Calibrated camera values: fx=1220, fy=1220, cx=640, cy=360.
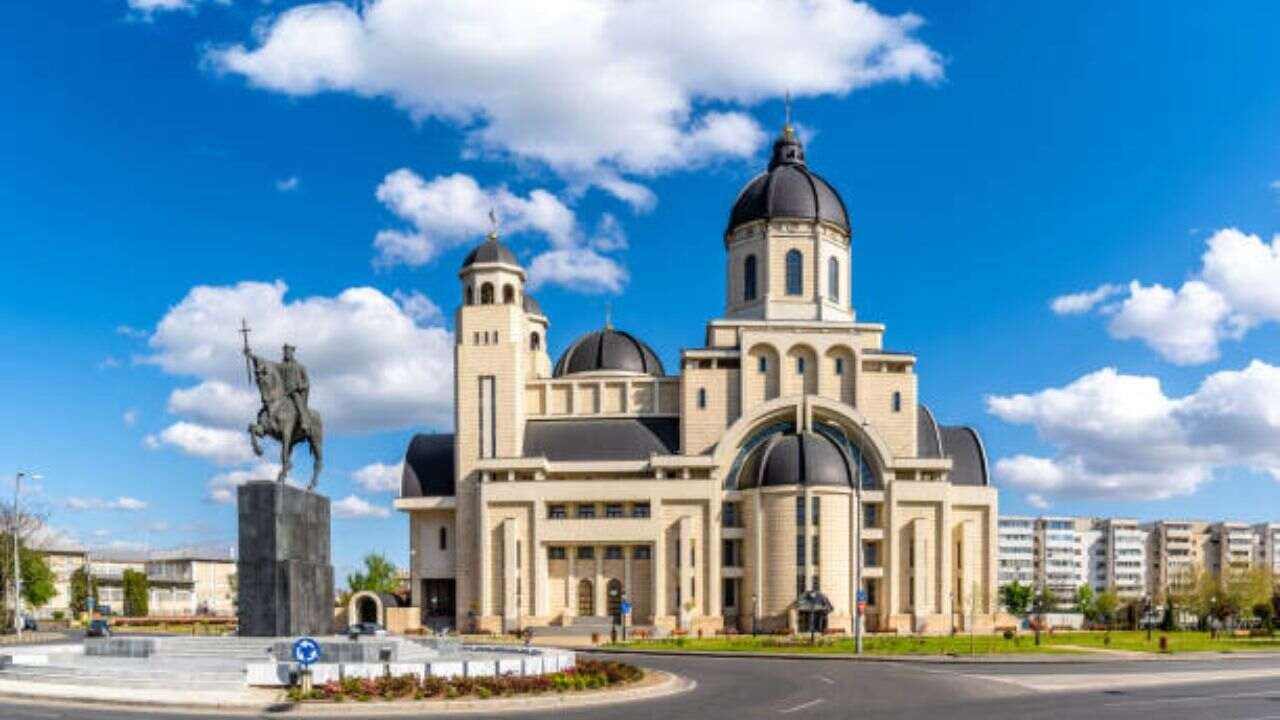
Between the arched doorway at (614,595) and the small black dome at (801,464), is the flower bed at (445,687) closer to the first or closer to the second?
the small black dome at (801,464)

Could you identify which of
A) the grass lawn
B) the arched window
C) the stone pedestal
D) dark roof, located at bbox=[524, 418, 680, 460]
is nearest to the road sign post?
the stone pedestal

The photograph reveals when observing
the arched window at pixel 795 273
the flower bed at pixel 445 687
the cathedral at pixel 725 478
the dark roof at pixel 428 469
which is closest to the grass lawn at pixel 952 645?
the cathedral at pixel 725 478

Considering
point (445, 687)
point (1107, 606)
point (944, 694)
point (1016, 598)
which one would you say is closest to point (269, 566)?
point (445, 687)

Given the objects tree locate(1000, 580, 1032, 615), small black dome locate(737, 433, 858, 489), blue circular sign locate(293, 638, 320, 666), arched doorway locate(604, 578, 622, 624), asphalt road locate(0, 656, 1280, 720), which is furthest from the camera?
tree locate(1000, 580, 1032, 615)

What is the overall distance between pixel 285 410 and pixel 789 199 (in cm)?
5966

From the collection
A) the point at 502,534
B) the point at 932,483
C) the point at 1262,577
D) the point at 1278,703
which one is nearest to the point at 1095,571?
the point at 1262,577

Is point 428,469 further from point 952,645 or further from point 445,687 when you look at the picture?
point 445,687

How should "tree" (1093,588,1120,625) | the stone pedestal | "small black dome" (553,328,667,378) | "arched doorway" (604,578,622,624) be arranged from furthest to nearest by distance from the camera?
"tree" (1093,588,1120,625)
"small black dome" (553,328,667,378)
"arched doorway" (604,578,622,624)
the stone pedestal

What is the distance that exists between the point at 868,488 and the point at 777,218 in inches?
845

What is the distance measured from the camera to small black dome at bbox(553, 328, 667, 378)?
319 feet

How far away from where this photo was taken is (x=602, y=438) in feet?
293

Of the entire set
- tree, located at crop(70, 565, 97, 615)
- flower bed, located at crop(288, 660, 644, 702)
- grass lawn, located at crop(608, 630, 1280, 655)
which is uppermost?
flower bed, located at crop(288, 660, 644, 702)

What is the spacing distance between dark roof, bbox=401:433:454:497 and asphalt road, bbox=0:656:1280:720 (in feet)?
156

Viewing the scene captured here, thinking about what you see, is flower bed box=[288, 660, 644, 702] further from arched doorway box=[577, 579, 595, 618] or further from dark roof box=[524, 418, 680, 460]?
dark roof box=[524, 418, 680, 460]
